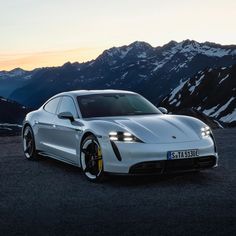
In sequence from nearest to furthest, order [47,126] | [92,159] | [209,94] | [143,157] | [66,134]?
[143,157] < [92,159] < [66,134] < [47,126] < [209,94]

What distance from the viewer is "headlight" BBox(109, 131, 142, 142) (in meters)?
7.60

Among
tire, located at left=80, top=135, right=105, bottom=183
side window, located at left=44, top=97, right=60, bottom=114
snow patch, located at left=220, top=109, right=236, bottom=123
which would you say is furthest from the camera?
snow patch, located at left=220, top=109, right=236, bottom=123

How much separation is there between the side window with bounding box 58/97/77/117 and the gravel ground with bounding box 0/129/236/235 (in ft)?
3.67

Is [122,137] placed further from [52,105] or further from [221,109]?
[221,109]

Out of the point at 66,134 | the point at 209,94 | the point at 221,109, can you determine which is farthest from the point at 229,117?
the point at 66,134

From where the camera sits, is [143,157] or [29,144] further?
[29,144]

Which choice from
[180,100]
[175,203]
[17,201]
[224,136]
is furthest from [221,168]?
[180,100]

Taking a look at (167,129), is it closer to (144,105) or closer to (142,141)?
(142,141)

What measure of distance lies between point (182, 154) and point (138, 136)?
702 millimetres

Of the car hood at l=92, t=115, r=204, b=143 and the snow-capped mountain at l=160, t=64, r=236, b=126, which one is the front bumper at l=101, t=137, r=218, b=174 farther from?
the snow-capped mountain at l=160, t=64, r=236, b=126

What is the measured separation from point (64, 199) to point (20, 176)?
2393 mm

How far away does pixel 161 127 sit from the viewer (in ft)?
26.1

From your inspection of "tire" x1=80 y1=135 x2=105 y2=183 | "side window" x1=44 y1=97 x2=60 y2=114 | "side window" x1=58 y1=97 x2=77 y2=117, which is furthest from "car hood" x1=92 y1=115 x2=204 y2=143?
"side window" x1=44 y1=97 x2=60 y2=114

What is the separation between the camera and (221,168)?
30.6 ft
